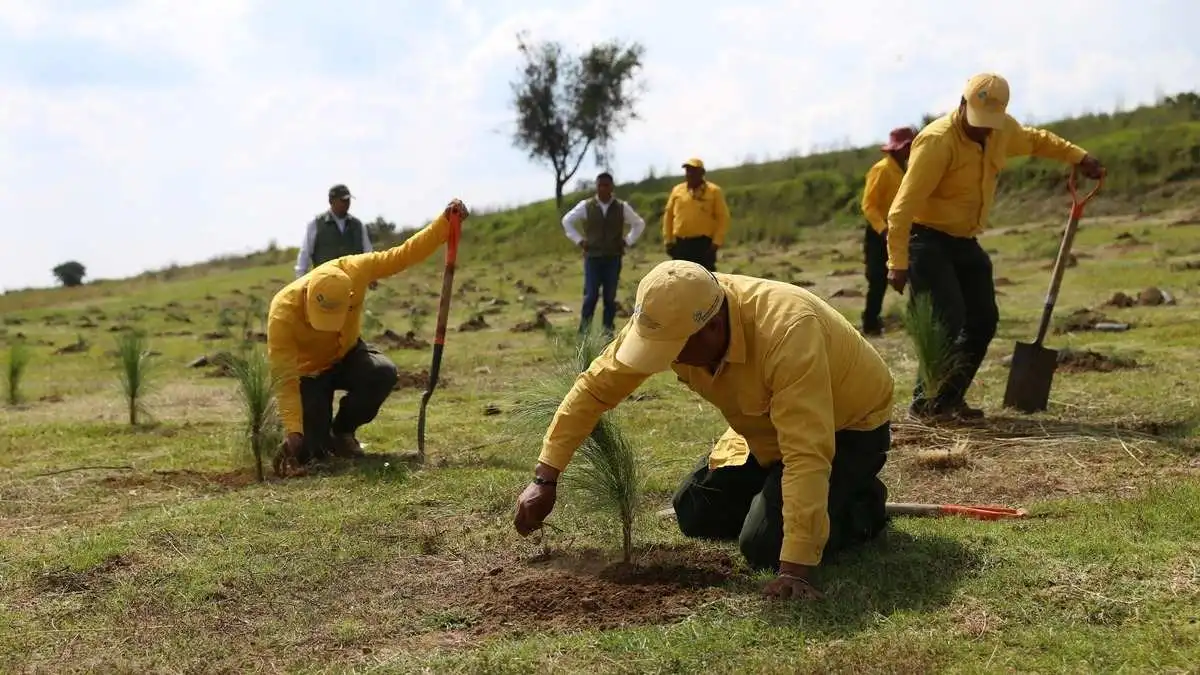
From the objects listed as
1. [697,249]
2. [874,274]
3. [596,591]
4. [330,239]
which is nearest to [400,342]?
[697,249]

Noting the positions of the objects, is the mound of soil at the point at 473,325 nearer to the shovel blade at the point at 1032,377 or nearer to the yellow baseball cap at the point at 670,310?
the shovel blade at the point at 1032,377

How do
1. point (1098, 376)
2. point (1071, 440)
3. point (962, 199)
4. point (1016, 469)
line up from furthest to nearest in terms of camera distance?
point (1098, 376)
point (962, 199)
point (1071, 440)
point (1016, 469)

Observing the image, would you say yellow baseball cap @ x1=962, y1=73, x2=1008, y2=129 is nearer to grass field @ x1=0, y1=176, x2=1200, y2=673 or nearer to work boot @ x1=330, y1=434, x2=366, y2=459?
grass field @ x1=0, y1=176, x2=1200, y2=673

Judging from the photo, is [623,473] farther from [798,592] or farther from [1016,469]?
[1016,469]

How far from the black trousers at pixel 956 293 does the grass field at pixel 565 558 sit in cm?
28

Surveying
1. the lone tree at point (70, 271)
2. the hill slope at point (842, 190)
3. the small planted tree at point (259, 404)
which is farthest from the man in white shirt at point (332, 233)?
the lone tree at point (70, 271)

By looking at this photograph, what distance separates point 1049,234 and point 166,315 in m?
13.2

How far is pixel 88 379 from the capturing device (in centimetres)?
1011

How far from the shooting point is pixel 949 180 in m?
5.18

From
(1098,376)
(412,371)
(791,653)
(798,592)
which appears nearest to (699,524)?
(798,592)

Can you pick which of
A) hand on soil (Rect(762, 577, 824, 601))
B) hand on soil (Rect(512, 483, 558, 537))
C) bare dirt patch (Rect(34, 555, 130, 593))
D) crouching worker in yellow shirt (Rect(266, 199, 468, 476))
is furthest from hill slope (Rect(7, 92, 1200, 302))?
bare dirt patch (Rect(34, 555, 130, 593))

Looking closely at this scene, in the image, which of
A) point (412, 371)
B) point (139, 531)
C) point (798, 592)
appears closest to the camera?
point (798, 592)

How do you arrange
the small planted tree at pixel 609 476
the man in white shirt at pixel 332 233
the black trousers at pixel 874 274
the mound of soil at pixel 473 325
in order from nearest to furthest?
1. the small planted tree at pixel 609 476
2. the man in white shirt at pixel 332 233
3. the black trousers at pixel 874 274
4. the mound of soil at pixel 473 325

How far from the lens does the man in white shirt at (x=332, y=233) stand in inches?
303
